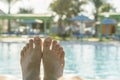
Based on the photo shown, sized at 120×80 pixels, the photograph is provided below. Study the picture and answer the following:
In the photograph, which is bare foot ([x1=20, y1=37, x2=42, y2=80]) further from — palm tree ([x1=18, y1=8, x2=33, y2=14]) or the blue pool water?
palm tree ([x1=18, y1=8, x2=33, y2=14])

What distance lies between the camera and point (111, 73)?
8.14 meters

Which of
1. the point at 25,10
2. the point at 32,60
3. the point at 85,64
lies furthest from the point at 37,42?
the point at 25,10

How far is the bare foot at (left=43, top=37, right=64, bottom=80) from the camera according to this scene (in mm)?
2967

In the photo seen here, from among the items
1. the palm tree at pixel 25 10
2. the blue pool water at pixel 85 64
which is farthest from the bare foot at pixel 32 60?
the palm tree at pixel 25 10

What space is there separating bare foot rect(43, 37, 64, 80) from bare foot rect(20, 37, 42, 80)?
0.22ft

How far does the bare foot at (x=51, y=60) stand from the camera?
2.97m

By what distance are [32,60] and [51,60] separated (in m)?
0.20

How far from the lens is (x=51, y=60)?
3.30m

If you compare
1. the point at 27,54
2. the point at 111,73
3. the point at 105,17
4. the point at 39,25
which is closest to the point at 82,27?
the point at 105,17

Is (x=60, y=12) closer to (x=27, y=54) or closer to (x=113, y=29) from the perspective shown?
(x=113, y=29)

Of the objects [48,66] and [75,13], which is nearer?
[48,66]

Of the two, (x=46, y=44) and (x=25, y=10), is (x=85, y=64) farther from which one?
(x=25, y=10)

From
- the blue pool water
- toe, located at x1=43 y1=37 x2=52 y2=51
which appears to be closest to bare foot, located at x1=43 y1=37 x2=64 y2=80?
toe, located at x1=43 y1=37 x2=52 y2=51

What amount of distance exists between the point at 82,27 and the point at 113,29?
11.7 feet
